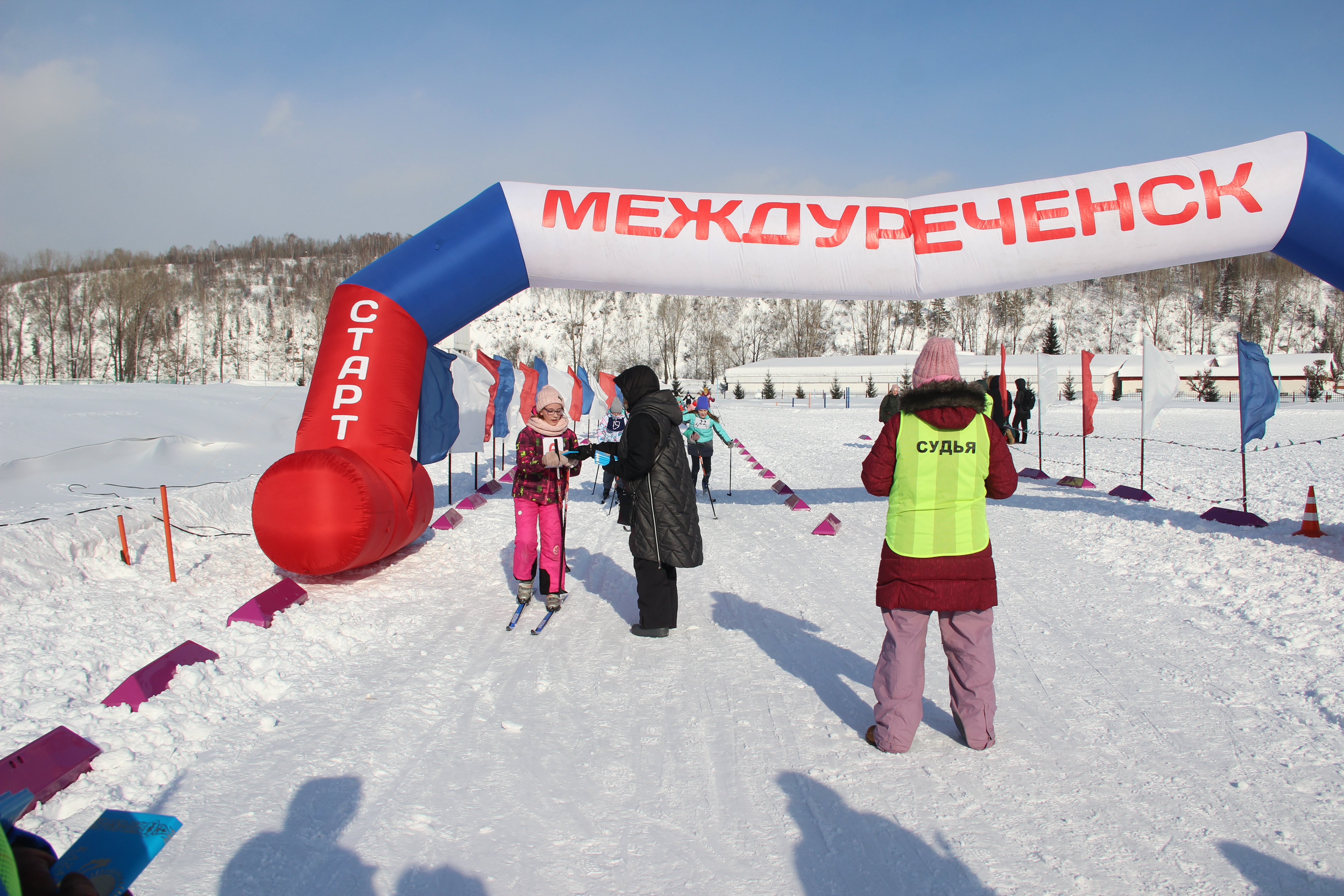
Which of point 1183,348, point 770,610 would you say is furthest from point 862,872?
point 1183,348

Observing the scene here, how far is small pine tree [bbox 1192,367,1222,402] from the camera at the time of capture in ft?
121

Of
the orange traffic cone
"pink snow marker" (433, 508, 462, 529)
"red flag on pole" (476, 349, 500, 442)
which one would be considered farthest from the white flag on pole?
"red flag on pole" (476, 349, 500, 442)

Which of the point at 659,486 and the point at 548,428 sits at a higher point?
the point at 548,428

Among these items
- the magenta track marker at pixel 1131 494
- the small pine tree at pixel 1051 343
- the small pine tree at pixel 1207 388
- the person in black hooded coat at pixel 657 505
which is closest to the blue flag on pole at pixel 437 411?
the person in black hooded coat at pixel 657 505

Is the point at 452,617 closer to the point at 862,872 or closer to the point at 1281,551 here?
the point at 862,872

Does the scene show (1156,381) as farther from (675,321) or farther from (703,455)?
(675,321)

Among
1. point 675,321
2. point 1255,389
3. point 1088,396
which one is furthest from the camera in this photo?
point 675,321

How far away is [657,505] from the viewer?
15.4ft

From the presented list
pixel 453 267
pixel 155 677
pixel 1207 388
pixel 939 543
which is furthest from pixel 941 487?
pixel 1207 388

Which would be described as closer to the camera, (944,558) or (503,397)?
(944,558)

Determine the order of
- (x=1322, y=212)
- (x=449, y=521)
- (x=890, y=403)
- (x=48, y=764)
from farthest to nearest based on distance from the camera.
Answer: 1. (x=890, y=403)
2. (x=449, y=521)
3. (x=1322, y=212)
4. (x=48, y=764)

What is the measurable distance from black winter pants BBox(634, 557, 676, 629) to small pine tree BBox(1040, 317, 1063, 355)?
6448 centimetres

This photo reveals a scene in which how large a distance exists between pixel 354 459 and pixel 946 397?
434 centimetres

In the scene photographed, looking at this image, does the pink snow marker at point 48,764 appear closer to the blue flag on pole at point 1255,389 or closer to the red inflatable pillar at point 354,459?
the red inflatable pillar at point 354,459
